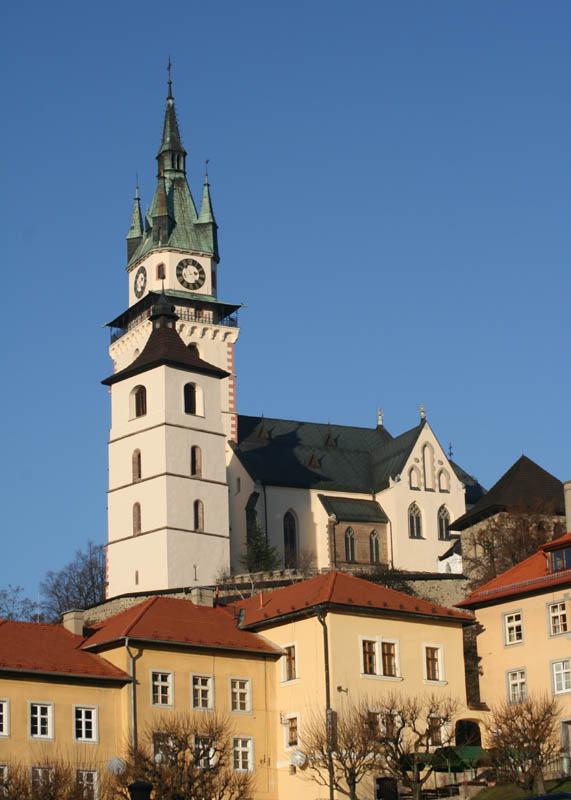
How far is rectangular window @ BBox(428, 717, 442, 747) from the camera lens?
5209 centimetres

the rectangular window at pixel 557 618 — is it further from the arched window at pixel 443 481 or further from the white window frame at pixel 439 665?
the arched window at pixel 443 481

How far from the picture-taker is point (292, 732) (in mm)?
56125

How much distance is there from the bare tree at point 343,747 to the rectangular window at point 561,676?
23.7ft

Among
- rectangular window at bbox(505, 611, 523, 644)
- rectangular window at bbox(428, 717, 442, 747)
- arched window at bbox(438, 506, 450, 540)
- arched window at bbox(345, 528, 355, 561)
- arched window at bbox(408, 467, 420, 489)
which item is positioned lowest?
rectangular window at bbox(428, 717, 442, 747)

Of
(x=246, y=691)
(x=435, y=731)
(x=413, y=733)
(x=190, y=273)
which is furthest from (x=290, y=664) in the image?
(x=190, y=273)

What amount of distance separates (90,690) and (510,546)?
122 ft

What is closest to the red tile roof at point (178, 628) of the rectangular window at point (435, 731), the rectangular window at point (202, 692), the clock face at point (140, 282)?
the rectangular window at point (202, 692)

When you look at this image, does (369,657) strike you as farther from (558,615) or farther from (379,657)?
(558,615)

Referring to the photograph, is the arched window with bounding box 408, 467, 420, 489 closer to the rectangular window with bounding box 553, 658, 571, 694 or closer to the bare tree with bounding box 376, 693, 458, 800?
the rectangular window with bounding box 553, 658, 571, 694

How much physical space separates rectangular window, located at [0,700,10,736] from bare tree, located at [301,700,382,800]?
9.48 metres

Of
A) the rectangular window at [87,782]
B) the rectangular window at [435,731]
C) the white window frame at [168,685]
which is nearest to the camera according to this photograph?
the rectangular window at [87,782]

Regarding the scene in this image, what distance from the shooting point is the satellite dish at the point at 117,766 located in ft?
158

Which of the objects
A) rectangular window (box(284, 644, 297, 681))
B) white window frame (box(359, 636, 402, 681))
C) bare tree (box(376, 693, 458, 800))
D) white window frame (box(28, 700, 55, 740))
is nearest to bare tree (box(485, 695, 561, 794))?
bare tree (box(376, 693, 458, 800))

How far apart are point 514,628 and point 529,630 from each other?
0.97 m
